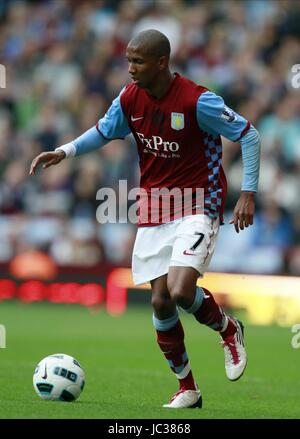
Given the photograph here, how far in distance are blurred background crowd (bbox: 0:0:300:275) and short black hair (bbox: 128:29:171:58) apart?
26.9ft

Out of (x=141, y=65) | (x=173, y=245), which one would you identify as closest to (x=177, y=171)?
(x=173, y=245)

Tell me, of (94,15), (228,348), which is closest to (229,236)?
(94,15)

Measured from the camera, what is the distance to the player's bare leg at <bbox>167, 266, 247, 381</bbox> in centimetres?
783

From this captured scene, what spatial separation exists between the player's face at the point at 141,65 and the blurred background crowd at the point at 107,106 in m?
8.23

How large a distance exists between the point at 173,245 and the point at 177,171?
0.49m

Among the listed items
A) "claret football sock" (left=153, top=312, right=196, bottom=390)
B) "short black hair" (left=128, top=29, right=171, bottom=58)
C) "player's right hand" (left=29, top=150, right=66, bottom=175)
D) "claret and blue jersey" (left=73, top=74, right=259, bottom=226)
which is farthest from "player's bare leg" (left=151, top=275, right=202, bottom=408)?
"short black hair" (left=128, top=29, right=171, bottom=58)

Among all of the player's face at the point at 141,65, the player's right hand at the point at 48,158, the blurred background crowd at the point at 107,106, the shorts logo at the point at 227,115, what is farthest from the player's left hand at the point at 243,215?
the blurred background crowd at the point at 107,106

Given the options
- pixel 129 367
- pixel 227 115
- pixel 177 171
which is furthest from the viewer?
pixel 129 367

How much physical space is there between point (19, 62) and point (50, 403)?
45.8 feet

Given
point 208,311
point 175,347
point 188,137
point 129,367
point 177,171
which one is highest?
point 188,137

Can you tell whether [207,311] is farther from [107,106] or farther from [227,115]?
[107,106]

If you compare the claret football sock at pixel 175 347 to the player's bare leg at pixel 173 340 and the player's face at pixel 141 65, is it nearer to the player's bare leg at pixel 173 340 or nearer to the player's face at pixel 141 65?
the player's bare leg at pixel 173 340

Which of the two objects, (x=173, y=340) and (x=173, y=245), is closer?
(x=173, y=245)

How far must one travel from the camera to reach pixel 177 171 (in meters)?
8.21
